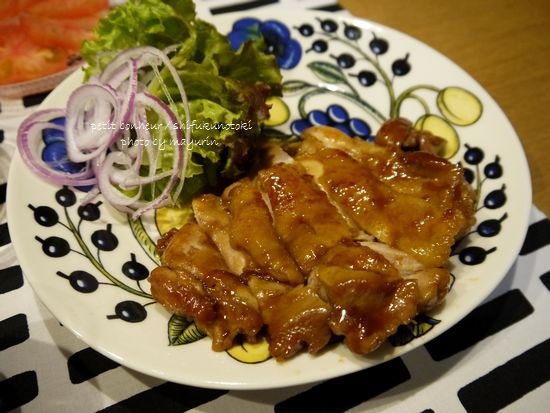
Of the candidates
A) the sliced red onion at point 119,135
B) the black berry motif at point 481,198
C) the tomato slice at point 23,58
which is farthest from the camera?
the tomato slice at point 23,58

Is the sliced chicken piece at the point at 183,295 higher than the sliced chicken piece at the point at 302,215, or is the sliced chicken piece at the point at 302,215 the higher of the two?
the sliced chicken piece at the point at 302,215

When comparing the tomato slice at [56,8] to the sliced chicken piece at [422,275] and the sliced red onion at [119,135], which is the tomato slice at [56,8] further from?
the sliced chicken piece at [422,275]

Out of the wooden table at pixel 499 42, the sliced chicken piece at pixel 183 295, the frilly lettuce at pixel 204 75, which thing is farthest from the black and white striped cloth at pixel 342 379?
the wooden table at pixel 499 42

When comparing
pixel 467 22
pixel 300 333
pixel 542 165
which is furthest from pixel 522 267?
pixel 467 22

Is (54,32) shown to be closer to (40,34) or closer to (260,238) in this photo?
(40,34)

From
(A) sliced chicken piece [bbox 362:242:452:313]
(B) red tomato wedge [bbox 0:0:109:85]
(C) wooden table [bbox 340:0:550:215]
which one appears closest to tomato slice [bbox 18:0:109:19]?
(B) red tomato wedge [bbox 0:0:109:85]

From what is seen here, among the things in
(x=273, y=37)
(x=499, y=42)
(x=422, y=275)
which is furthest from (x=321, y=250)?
(x=499, y=42)

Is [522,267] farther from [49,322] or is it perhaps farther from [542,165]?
[49,322]
